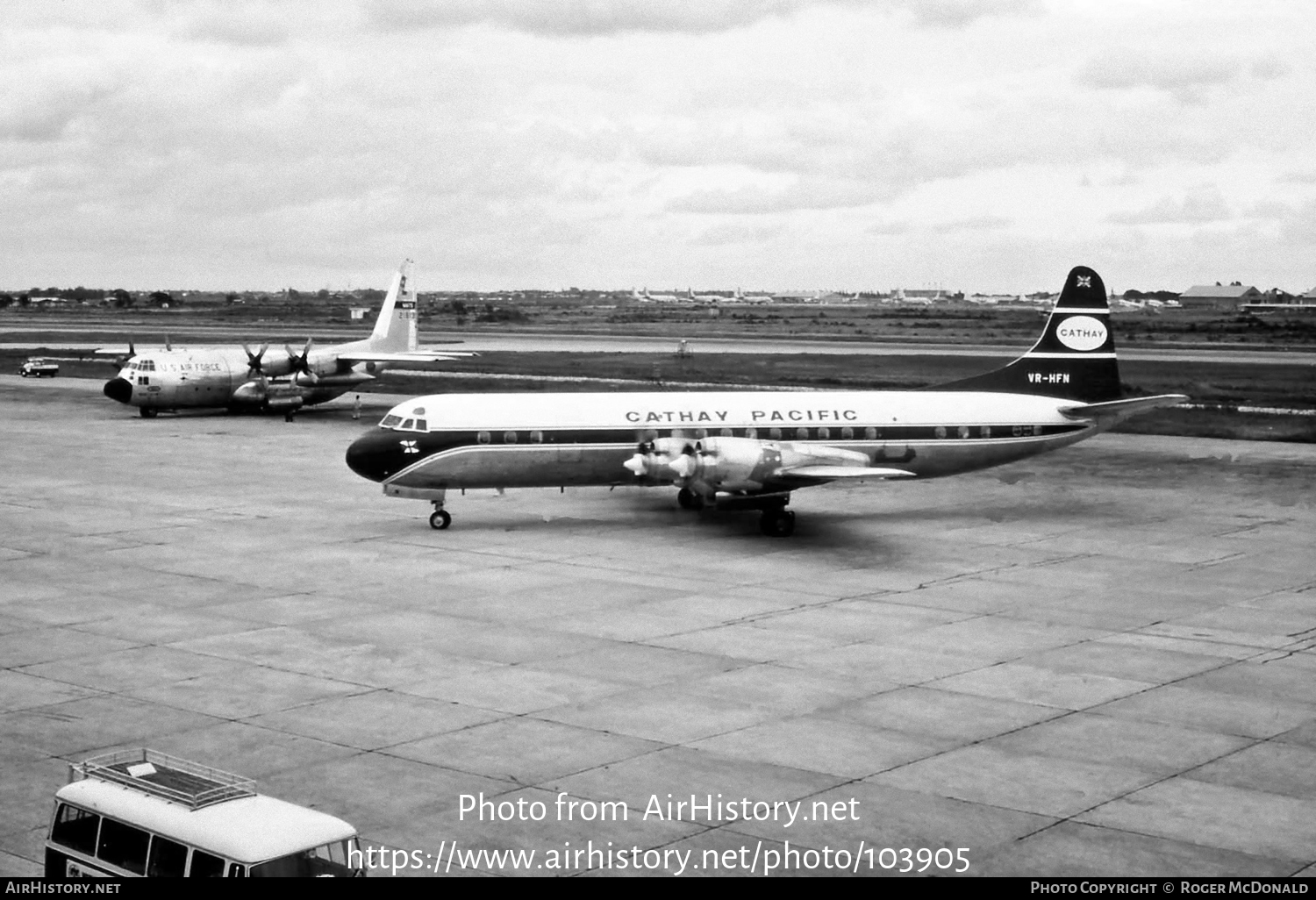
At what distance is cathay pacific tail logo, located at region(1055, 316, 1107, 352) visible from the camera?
145ft

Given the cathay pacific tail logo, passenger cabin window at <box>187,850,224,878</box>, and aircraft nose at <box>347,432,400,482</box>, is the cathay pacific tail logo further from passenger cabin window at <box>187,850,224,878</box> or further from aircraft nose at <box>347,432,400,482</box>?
passenger cabin window at <box>187,850,224,878</box>

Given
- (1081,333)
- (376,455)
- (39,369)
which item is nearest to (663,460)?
(376,455)

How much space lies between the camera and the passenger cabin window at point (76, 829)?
44.7ft

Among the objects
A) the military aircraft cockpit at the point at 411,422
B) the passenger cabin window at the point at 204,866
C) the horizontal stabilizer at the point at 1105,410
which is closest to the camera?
the passenger cabin window at the point at 204,866

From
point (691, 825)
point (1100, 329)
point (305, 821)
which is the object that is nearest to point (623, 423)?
point (1100, 329)

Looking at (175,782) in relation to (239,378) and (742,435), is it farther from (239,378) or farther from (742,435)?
(239,378)

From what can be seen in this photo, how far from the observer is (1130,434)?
6219 cm

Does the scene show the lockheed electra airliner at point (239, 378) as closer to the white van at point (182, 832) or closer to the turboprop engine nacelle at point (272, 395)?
the turboprop engine nacelle at point (272, 395)

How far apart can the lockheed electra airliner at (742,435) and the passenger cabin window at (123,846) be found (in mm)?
23747

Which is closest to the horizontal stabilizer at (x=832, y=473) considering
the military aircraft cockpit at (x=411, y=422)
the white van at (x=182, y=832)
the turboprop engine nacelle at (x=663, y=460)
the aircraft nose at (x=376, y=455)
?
the turboprop engine nacelle at (x=663, y=460)

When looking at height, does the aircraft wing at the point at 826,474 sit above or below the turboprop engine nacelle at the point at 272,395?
below

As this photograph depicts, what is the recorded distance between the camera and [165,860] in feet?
42.3

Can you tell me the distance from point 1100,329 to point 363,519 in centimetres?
2397

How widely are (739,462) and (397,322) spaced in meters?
41.3
